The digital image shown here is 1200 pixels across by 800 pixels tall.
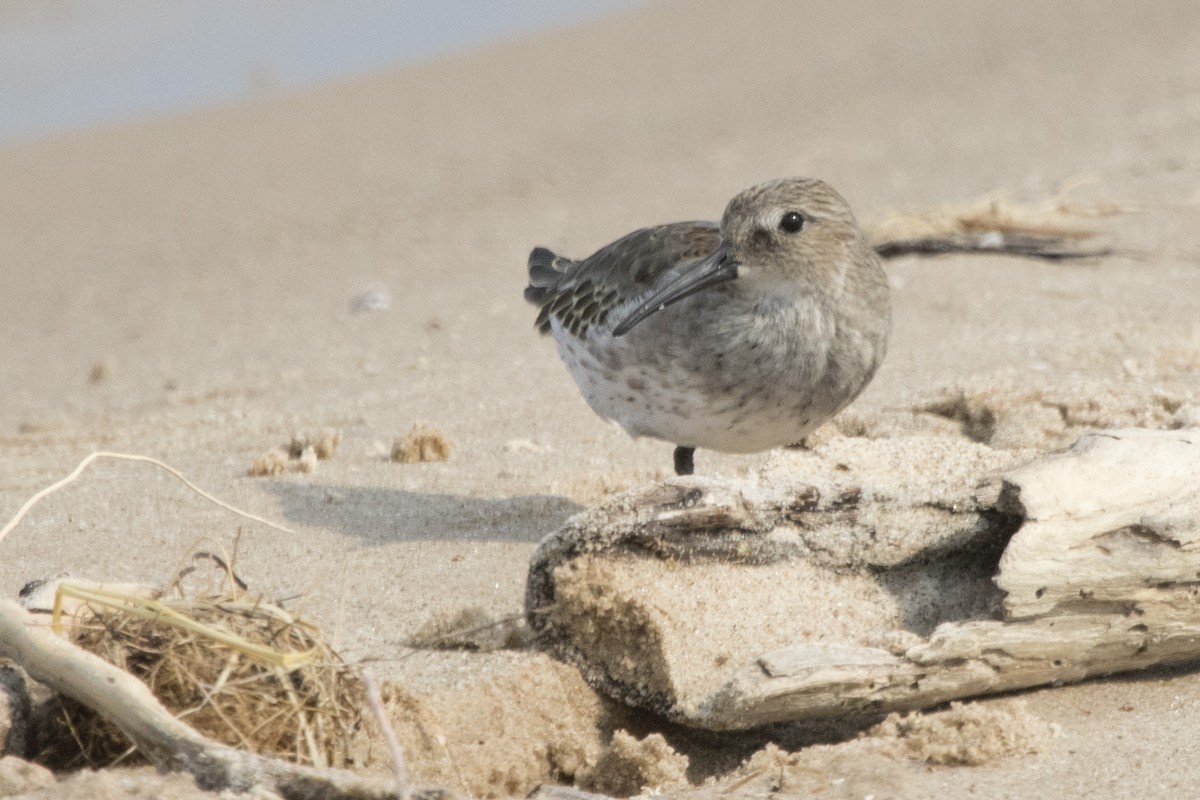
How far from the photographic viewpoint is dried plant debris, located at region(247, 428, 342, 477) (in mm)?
5188

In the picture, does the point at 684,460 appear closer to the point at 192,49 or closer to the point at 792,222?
the point at 792,222

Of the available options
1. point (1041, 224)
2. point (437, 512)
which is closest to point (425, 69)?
point (1041, 224)

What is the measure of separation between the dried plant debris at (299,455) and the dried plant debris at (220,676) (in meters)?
2.08

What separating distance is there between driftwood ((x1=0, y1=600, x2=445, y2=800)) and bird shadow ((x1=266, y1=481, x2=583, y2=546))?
157 cm

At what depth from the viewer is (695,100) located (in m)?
12.4

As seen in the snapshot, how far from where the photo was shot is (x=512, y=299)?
812 cm

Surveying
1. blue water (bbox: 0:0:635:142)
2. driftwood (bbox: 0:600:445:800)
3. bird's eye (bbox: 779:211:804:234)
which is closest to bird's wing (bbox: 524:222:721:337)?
bird's eye (bbox: 779:211:804:234)

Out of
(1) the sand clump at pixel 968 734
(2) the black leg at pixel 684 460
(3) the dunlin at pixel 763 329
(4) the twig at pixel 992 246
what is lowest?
(1) the sand clump at pixel 968 734

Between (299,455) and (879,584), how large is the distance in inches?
101

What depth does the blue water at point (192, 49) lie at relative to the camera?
48.4ft

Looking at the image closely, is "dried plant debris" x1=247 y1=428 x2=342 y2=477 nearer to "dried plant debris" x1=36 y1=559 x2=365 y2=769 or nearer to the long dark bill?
the long dark bill

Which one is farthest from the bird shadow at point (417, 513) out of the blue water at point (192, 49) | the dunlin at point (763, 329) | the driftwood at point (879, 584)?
the blue water at point (192, 49)

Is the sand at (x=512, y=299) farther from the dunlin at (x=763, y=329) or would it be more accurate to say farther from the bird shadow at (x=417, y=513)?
the dunlin at (x=763, y=329)

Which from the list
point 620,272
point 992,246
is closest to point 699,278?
point 620,272
